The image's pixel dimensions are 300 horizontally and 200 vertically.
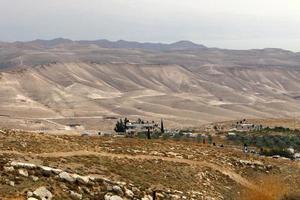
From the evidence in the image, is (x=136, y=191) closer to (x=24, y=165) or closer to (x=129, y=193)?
(x=129, y=193)

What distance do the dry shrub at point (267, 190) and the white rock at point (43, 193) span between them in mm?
10875

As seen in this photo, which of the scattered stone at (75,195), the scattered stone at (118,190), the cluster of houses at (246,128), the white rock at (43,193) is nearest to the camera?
the white rock at (43,193)

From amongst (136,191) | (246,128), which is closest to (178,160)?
(136,191)

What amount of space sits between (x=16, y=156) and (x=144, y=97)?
16453 centimetres

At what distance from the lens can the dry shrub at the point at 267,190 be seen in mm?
26516

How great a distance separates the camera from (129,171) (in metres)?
26.9

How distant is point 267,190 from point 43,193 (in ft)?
43.4

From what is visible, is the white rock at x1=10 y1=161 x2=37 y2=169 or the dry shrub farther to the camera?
the dry shrub

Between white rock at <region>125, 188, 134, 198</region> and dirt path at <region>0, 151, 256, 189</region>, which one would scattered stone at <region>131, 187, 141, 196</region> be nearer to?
white rock at <region>125, 188, 134, 198</region>

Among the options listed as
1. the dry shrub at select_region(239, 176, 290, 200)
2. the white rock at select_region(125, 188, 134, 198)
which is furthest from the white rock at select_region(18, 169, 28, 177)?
the dry shrub at select_region(239, 176, 290, 200)

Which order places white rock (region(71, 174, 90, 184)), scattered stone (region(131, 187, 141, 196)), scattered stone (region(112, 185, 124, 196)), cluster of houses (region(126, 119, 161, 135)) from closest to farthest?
white rock (region(71, 174, 90, 184)), scattered stone (region(112, 185, 124, 196)), scattered stone (region(131, 187, 141, 196)), cluster of houses (region(126, 119, 161, 135))

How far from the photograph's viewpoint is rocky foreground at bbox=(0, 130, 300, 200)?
21.7 m

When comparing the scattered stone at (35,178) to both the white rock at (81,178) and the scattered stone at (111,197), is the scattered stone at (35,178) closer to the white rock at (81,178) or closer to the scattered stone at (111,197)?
the white rock at (81,178)

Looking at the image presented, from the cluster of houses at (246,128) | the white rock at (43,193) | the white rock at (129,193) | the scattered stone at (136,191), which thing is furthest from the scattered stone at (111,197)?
the cluster of houses at (246,128)
